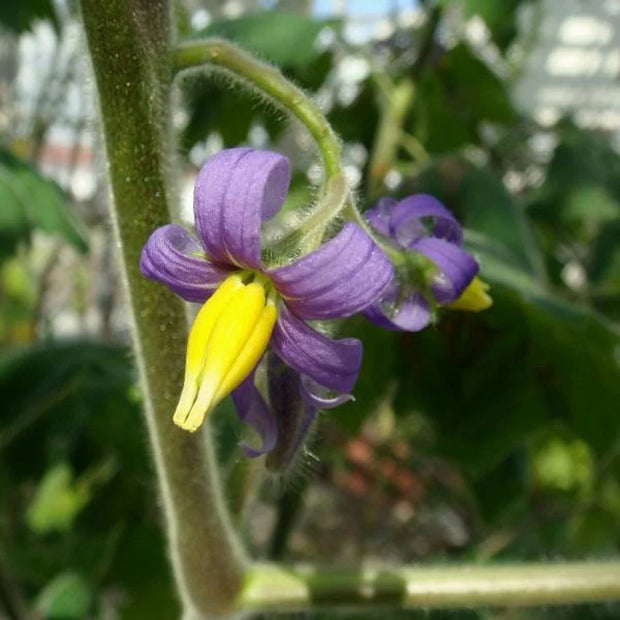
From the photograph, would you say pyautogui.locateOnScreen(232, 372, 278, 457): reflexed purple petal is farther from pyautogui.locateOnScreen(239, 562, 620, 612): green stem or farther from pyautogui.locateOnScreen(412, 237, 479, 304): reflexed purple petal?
pyautogui.locateOnScreen(239, 562, 620, 612): green stem

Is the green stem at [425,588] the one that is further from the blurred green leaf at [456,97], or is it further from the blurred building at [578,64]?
the blurred building at [578,64]

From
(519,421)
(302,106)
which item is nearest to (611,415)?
(519,421)

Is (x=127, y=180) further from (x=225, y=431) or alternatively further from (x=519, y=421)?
(x=519, y=421)

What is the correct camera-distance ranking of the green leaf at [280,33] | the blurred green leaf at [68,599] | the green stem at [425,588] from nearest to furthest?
1. the green stem at [425,588]
2. the blurred green leaf at [68,599]
3. the green leaf at [280,33]

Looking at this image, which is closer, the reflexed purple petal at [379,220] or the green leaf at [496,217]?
the reflexed purple petal at [379,220]

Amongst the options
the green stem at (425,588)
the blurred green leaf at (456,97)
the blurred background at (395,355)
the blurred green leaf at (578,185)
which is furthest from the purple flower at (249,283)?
the blurred green leaf at (456,97)

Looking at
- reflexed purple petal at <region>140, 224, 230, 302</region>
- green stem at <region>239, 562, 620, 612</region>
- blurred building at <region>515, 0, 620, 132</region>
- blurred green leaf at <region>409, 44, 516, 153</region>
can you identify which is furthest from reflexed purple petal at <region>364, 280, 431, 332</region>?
blurred building at <region>515, 0, 620, 132</region>

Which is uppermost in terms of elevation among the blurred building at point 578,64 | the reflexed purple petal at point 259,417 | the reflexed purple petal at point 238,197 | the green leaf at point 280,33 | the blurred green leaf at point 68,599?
the reflexed purple petal at point 238,197

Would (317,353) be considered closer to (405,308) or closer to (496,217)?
(405,308)
